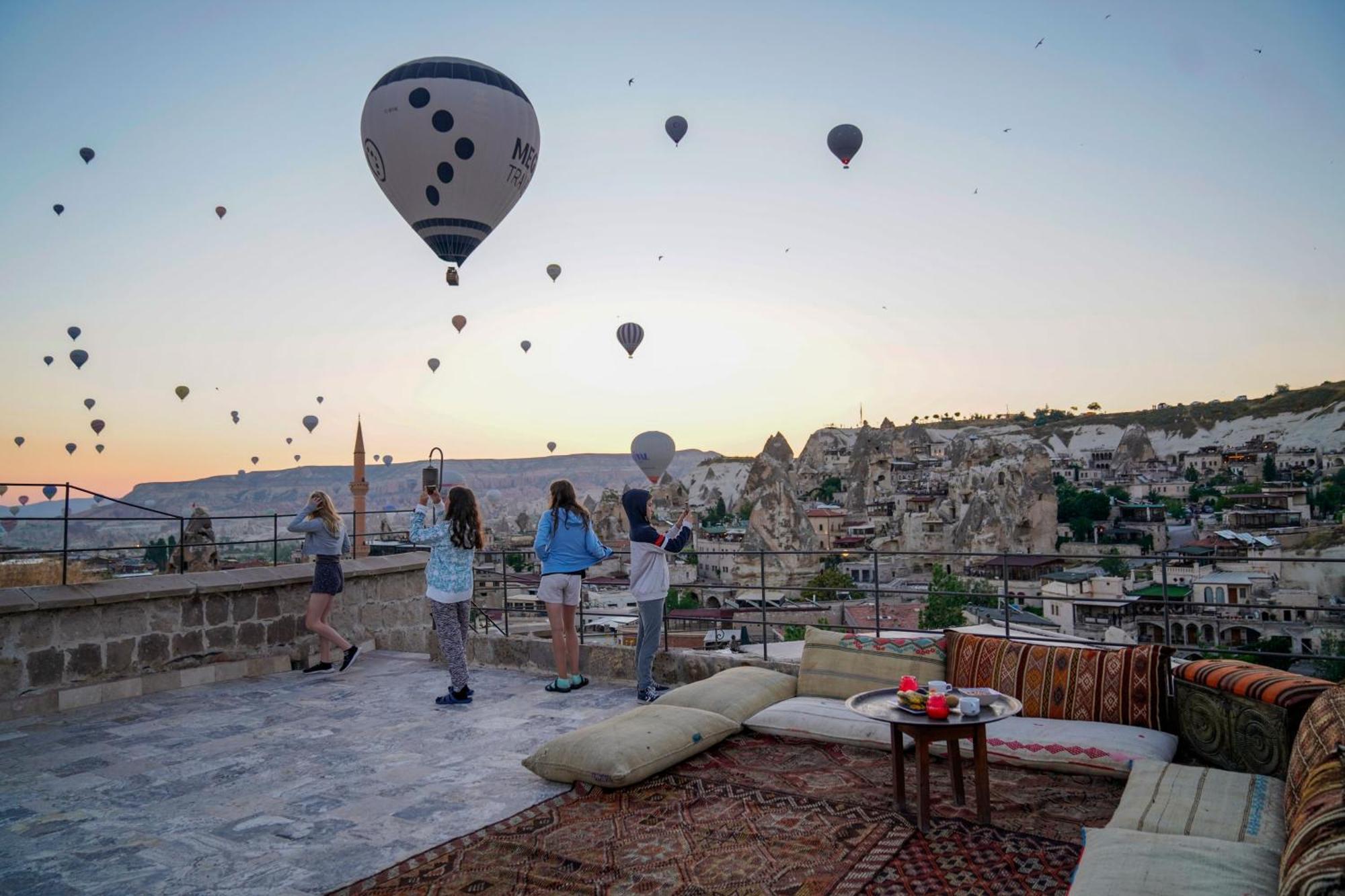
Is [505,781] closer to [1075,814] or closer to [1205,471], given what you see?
[1075,814]

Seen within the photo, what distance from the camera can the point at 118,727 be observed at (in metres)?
5.70

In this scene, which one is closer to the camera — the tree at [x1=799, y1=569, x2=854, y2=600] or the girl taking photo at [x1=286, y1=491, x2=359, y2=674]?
the girl taking photo at [x1=286, y1=491, x2=359, y2=674]

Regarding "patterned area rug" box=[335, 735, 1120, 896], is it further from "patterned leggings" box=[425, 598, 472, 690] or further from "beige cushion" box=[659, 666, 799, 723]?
"patterned leggings" box=[425, 598, 472, 690]

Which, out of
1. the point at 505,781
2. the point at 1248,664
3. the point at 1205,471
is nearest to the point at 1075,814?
the point at 1248,664

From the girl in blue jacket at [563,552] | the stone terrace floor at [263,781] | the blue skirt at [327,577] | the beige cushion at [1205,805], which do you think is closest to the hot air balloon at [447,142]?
the blue skirt at [327,577]

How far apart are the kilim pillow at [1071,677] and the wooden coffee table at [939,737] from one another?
907mm

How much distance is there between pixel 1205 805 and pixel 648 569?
3483mm

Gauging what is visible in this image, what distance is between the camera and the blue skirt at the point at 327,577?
714 centimetres

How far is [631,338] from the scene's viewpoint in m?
24.3

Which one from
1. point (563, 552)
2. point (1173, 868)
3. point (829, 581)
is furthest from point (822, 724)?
point (829, 581)

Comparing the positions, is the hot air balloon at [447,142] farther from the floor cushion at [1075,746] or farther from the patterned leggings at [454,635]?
the floor cushion at [1075,746]

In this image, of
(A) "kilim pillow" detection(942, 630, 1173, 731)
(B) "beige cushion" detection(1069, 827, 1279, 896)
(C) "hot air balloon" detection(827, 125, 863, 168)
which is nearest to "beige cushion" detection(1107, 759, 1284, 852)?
(B) "beige cushion" detection(1069, 827, 1279, 896)

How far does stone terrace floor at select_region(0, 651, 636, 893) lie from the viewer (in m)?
3.51

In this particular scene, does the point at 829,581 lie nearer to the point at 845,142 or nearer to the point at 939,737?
the point at 845,142
